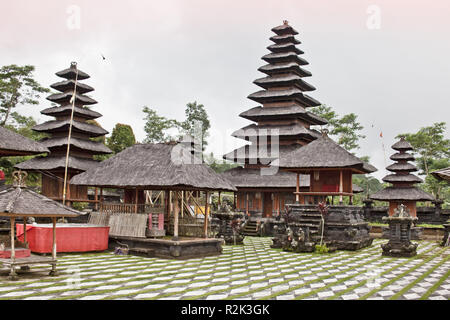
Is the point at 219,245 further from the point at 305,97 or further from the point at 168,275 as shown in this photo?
the point at 305,97

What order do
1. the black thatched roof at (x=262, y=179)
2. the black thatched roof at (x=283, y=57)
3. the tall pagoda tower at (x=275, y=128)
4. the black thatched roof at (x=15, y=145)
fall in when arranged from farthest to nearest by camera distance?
the black thatched roof at (x=283, y=57), the tall pagoda tower at (x=275, y=128), the black thatched roof at (x=262, y=179), the black thatched roof at (x=15, y=145)

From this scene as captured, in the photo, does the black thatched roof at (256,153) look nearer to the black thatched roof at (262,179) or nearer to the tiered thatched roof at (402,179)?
the black thatched roof at (262,179)

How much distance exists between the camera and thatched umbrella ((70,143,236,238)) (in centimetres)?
1611

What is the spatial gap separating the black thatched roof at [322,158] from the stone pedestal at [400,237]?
12.9ft

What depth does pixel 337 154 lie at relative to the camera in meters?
22.0

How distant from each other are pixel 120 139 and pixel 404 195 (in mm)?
23687

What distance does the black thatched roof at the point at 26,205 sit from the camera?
1101cm

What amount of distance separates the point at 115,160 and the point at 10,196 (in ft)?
23.8

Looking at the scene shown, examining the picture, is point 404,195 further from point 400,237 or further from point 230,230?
point 230,230

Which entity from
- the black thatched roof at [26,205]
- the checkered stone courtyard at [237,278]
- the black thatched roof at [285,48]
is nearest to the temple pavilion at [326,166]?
the checkered stone courtyard at [237,278]

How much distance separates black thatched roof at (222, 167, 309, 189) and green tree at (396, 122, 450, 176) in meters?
19.9

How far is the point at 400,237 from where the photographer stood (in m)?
18.0

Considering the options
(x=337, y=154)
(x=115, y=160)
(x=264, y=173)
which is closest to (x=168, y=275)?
(x=115, y=160)

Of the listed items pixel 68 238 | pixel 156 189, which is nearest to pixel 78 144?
pixel 68 238
